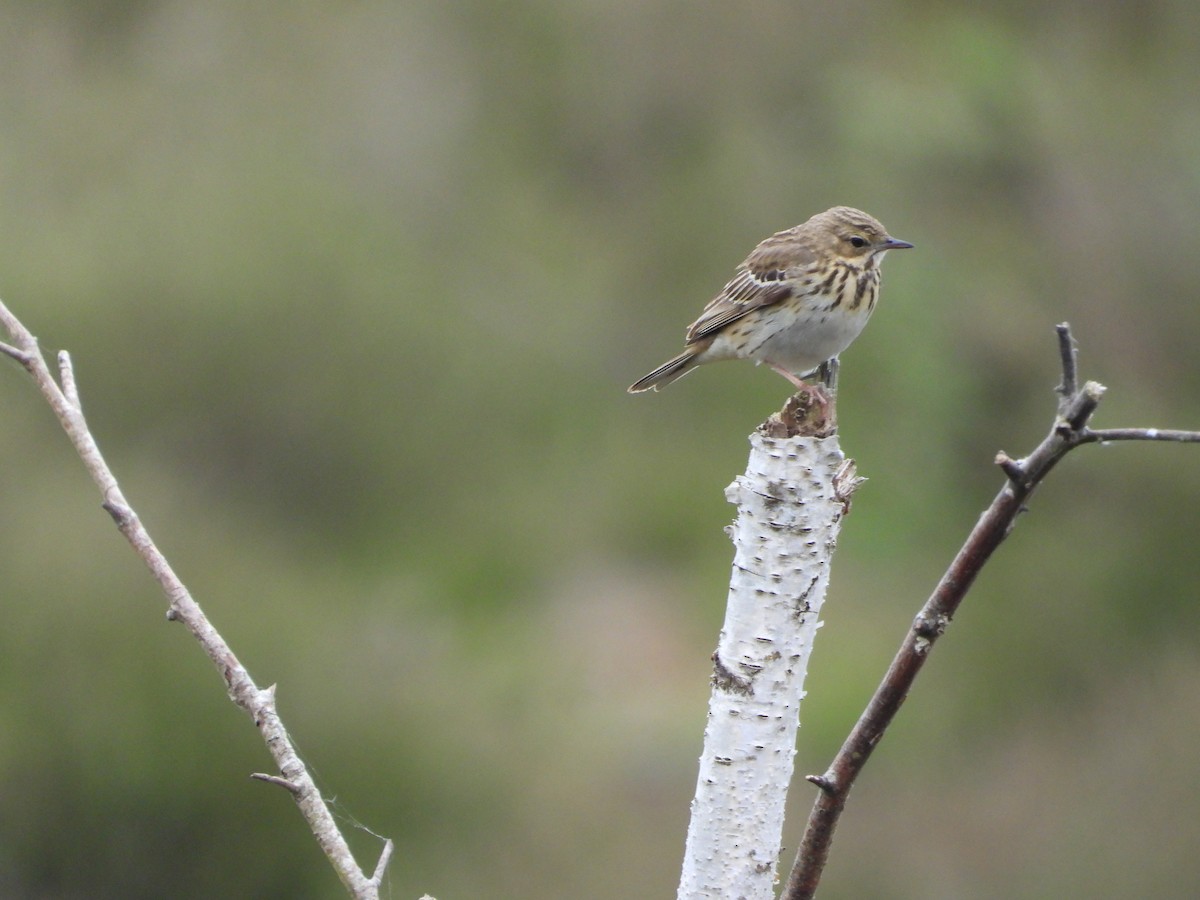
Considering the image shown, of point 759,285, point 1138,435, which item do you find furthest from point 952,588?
point 759,285

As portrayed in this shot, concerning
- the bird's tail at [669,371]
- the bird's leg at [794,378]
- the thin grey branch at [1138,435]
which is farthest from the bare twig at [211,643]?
the bird's tail at [669,371]

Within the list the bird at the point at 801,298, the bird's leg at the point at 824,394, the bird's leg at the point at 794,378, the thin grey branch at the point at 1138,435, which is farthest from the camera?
the bird at the point at 801,298

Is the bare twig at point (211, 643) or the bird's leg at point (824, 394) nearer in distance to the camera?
the bare twig at point (211, 643)

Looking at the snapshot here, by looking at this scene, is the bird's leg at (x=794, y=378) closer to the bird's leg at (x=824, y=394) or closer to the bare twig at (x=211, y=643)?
the bird's leg at (x=824, y=394)

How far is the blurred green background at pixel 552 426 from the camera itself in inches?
406

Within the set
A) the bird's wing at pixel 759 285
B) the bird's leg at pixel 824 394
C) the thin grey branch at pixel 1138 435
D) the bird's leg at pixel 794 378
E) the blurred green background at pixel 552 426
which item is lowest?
the thin grey branch at pixel 1138 435

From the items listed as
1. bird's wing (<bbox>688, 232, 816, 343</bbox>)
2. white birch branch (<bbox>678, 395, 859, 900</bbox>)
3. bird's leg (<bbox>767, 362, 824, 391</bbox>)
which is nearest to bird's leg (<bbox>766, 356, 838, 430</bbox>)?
bird's leg (<bbox>767, 362, 824, 391</bbox>)

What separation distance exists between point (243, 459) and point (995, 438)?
741 cm

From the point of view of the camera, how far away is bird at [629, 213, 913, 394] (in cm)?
439

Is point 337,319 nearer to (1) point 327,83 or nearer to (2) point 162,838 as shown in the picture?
(1) point 327,83

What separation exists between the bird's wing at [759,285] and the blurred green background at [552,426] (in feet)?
16.9

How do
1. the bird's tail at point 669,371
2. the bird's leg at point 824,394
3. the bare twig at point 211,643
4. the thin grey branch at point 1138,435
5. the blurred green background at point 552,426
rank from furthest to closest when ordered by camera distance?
1. the blurred green background at point 552,426
2. the bird's tail at point 669,371
3. the bird's leg at point 824,394
4. the bare twig at point 211,643
5. the thin grey branch at point 1138,435

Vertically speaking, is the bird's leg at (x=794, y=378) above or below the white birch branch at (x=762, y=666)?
above

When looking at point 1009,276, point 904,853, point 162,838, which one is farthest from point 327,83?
point 904,853
